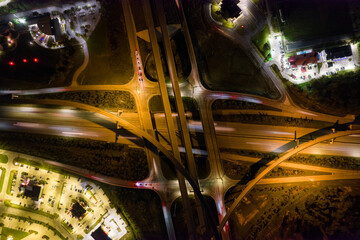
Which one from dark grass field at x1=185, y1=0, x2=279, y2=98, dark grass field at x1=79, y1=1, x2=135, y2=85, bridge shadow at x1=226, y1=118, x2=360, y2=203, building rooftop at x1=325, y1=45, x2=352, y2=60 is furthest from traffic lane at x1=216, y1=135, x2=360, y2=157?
dark grass field at x1=79, y1=1, x2=135, y2=85

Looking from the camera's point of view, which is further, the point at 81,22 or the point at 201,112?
the point at 81,22

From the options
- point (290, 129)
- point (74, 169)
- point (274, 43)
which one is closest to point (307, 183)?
point (290, 129)

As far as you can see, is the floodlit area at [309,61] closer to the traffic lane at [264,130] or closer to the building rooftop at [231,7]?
the building rooftop at [231,7]

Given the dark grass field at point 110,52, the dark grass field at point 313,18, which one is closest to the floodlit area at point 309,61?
the dark grass field at point 313,18

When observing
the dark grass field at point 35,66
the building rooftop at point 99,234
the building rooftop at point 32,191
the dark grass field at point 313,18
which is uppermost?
the dark grass field at point 313,18

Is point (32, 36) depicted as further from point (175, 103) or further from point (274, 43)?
point (274, 43)

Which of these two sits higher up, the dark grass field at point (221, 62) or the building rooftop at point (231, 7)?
the building rooftop at point (231, 7)

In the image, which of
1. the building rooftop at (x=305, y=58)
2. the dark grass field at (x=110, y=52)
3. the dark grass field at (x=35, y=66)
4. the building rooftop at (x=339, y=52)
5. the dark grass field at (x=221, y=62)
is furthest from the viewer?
the dark grass field at (x=35, y=66)

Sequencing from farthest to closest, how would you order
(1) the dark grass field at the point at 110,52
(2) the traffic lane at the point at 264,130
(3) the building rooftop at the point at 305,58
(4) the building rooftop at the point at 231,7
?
1. (1) the dark grass field at the point at 110,52
2. (4) the building rooftop at the point at 231,7
3. (2) the traffic lane at the point at 264,130
4. (3) the building rooftop at the point at 305,58
